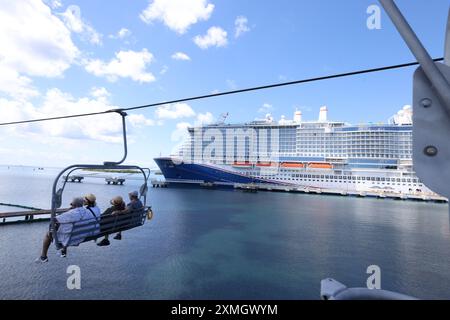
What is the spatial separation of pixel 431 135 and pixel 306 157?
7293 centimetres

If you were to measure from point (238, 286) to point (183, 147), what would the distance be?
7154cm

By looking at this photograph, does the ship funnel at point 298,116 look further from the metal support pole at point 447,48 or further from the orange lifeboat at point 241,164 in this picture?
the metal support pole at point 447,48

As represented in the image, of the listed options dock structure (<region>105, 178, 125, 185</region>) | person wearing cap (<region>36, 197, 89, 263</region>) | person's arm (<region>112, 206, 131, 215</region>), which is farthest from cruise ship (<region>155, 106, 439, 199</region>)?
person wearing cap (<region>36, 197, 89, 263</region>)

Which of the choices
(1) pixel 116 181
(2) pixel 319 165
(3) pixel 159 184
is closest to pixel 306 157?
(2) pixel 319 165

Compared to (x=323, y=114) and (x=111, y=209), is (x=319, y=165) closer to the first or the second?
(x=323, y=114)

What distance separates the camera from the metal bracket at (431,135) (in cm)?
99

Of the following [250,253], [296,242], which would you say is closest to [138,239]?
[250,253]

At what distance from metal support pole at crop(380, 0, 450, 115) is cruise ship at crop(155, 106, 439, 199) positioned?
67.8 metres

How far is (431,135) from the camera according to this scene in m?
1.01

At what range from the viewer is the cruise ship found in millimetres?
64188

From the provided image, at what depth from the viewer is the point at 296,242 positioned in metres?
20.2

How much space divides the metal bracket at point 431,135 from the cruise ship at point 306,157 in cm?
A: 6786

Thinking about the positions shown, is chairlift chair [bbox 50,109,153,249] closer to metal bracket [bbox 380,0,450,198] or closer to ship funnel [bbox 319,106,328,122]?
metal bracket [bbox 380,0,450,198]
